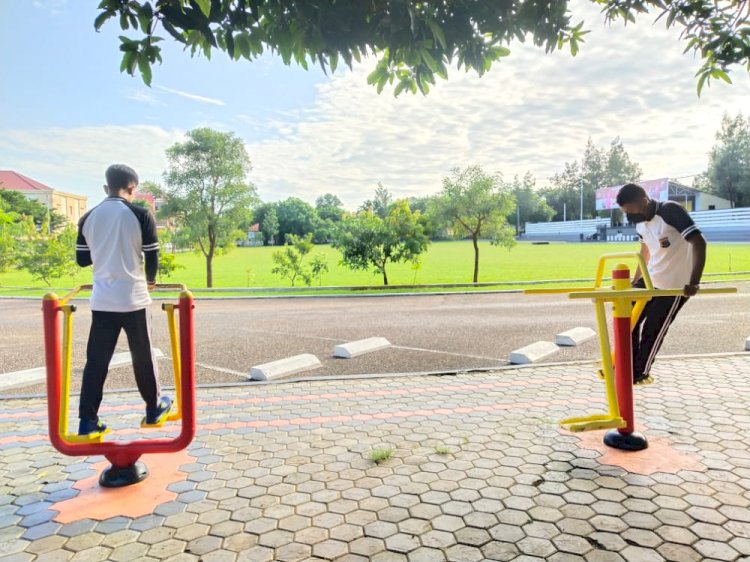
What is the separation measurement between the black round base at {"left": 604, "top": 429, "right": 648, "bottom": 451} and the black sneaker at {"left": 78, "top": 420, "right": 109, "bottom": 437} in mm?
3574

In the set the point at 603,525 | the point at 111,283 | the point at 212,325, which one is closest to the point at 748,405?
the point at 603,525

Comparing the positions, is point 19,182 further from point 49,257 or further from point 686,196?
point 686,196

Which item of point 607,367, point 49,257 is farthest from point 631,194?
point 49,257

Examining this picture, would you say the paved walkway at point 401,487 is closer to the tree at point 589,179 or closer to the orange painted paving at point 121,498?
the orange painted paving at point 121,498

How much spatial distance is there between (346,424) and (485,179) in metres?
A: 17.3

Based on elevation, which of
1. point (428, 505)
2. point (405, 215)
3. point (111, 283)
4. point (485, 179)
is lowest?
point (428, 505)

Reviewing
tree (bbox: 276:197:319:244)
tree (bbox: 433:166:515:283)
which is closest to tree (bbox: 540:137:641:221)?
tree (bbox: 276:197:319:244)

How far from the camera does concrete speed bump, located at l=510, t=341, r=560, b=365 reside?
6875mm

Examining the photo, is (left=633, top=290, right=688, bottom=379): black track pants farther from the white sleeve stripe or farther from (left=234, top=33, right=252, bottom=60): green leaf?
(left=234, top=33, right=252, bottom=60): green leaf

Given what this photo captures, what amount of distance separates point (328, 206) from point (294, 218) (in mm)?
29769

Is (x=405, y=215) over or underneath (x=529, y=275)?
over

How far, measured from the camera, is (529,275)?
2481cm

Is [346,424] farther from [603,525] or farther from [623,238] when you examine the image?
[623,238]

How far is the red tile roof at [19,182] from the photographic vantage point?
82.3 m
